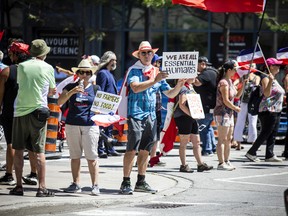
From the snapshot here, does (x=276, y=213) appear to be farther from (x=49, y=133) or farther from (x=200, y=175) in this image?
(x=49, y=133)

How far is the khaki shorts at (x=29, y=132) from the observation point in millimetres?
11648

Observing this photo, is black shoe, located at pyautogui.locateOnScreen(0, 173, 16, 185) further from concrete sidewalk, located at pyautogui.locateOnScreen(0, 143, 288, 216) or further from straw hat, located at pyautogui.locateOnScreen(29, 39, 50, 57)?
straw hat, located at pyautogui.locateOnScreen(29, 39, 50, 57)

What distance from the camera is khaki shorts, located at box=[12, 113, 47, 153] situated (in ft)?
38.2

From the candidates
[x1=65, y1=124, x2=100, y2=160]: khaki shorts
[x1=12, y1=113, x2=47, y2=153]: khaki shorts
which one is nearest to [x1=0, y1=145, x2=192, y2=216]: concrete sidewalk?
[x1=65, y1=124, x2=100, y2=160]: khaki shorts

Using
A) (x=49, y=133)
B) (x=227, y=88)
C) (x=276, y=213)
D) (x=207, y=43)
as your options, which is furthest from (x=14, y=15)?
(x=276, y=213)

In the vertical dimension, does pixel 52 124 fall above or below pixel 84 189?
above

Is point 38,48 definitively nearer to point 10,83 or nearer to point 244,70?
point 10,83

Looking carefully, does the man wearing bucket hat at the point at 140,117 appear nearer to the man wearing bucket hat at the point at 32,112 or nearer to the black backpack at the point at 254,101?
the man wearing bucket hat at the point at 32,112

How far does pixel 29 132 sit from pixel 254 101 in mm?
8287

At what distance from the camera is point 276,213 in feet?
36.0

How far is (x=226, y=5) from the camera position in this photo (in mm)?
16016

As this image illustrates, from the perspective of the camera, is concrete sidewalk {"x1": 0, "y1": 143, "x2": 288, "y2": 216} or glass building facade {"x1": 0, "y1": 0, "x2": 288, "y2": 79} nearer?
concrete sidewalk {"x1": 0, "y1": 143, "x2": 288, "y2": 216}

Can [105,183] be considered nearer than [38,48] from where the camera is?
No

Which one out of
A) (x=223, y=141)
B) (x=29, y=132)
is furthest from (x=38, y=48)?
(x=223, y=141)
